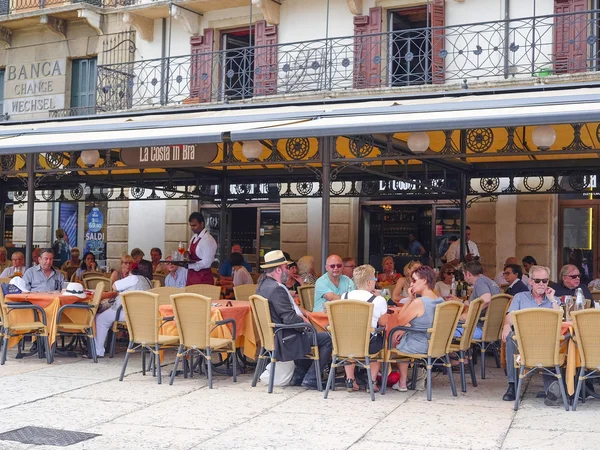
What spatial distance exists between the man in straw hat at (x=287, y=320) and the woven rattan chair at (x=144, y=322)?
1051 mm

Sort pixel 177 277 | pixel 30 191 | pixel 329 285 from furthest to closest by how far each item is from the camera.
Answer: pixel 177 277 < pixel 30 191 < pixel 329 285

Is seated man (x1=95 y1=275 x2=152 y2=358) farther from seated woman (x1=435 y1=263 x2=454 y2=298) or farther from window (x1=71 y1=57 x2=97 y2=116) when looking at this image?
window (x1=71 y1=57 x2=97 y2=116)

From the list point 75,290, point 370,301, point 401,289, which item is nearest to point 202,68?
point 75,290

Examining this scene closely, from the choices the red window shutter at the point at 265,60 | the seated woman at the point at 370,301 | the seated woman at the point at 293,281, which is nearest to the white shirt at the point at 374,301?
the seated woman at the point at 370,301

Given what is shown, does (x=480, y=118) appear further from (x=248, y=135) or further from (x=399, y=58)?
(x=399, y=58)

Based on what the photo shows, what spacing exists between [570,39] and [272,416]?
33.3 ft

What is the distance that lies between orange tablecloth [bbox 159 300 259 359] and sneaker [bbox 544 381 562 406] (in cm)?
299

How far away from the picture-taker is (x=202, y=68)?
731 inches

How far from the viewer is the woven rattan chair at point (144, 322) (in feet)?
27.1

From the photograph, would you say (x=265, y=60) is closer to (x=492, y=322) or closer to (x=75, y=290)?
(x=75, y=290)

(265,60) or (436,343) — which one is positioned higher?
(265,60)

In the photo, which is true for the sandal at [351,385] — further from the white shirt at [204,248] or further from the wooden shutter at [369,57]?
the wooden shutter at [369,57]

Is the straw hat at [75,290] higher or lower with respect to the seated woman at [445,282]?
lower

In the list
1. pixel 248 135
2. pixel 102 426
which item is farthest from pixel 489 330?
pixel 102 426
